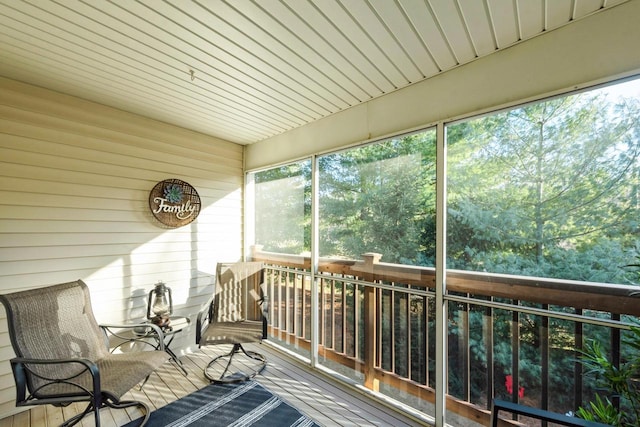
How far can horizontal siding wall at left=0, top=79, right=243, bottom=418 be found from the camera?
7.44 ft

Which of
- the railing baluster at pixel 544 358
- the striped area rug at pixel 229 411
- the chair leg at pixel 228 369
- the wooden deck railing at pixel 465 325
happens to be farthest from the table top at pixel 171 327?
the railing baluster at pixel 544 358

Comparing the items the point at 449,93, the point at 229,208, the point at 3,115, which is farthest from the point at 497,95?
the point at 3,115

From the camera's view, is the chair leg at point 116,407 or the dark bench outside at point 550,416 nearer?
the dark bench outside at point 550,416

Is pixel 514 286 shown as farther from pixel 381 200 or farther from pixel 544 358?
pixel 381 200

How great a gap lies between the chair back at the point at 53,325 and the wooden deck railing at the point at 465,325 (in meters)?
2.08

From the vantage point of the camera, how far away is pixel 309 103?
104 inches

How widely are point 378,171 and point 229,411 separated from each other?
2.51 metres

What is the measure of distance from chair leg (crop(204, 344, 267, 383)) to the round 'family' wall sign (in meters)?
1.66

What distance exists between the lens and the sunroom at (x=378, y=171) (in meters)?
1.55

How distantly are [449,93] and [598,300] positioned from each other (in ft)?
5.42

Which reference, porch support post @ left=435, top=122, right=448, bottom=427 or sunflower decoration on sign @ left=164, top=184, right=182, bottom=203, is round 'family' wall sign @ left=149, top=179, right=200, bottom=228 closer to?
sunflower decoration on sign @ left=164, top=184, right=182, bottom=203

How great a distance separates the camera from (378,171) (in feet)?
8.51

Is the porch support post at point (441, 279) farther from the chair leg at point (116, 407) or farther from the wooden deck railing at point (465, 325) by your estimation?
the chair leg at point (116, 407)

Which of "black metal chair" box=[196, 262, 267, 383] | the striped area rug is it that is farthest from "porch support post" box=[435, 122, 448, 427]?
"black metal chair" box=[196, 262, 267, 383]
